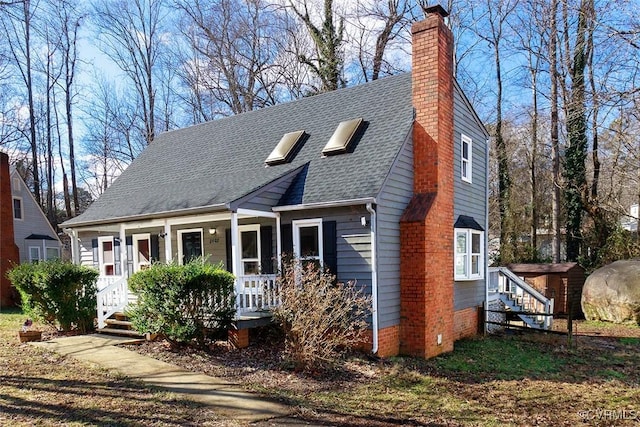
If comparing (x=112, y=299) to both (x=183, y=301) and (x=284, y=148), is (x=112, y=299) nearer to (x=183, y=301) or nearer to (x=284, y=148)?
(x=183, y=301)

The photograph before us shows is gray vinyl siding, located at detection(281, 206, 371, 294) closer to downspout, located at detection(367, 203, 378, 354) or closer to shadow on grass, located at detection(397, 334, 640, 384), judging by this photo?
downspout, located at detection(367, 203, 378, 354)

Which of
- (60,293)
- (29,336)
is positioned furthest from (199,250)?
(29,336)

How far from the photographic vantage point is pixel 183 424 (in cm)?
526

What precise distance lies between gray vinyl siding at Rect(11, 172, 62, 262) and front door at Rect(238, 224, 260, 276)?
17103 millimetres

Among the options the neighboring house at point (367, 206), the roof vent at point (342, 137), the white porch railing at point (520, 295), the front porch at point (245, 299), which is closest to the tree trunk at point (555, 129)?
the white porch railing at point (520, 295)

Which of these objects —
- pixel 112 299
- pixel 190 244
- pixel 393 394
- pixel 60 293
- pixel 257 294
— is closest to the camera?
pixel 393 394

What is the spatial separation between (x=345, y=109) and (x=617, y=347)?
9.33m

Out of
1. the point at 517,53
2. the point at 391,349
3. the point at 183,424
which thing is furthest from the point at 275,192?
the point at 517,53

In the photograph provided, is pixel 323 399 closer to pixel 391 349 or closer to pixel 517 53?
pixel 391 349

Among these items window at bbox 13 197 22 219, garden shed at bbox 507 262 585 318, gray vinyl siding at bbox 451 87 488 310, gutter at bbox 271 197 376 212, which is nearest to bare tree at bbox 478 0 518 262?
garden shed at bbox 507 262 585 318

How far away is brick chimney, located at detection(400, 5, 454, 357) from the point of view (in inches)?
371

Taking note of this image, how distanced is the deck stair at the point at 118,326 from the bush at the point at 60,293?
424mm

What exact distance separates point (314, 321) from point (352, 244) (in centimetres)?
211

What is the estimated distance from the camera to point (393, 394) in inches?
273
